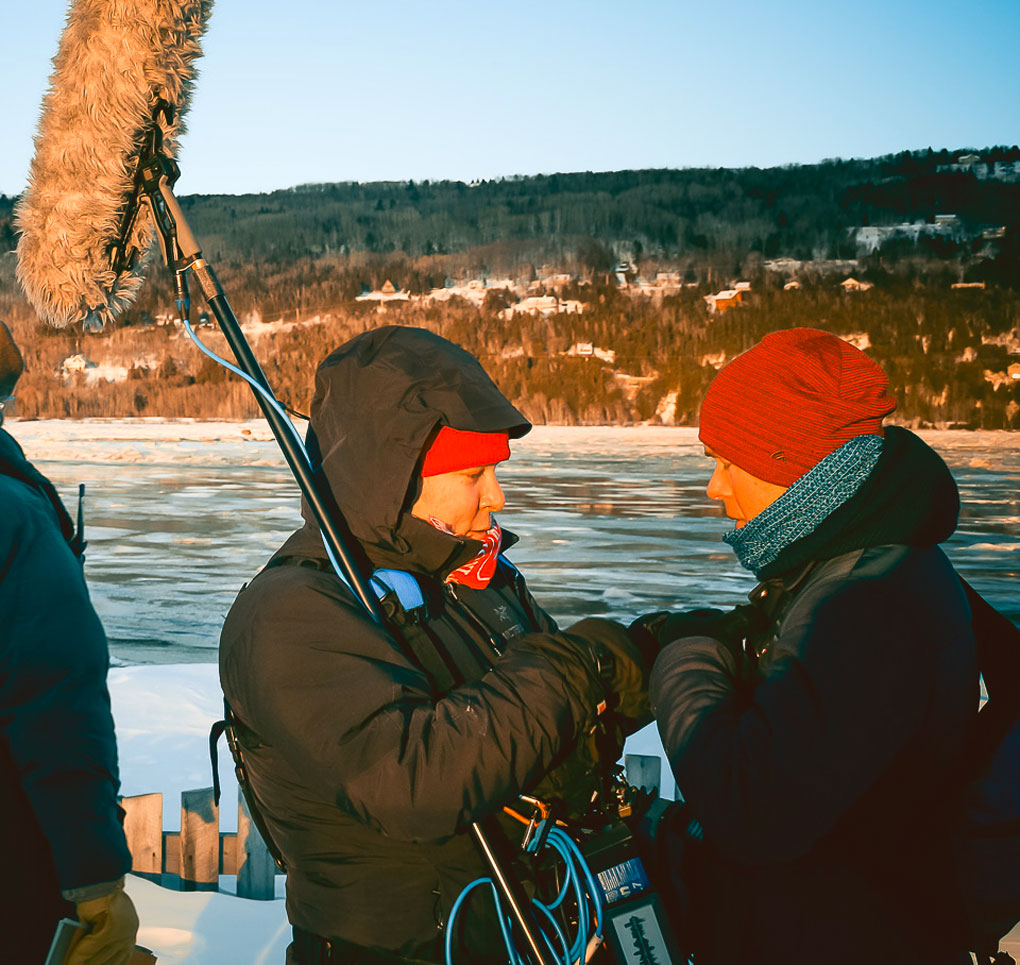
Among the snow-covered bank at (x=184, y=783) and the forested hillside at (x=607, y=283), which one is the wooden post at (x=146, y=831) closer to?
the snow-covered bank at (x=184, y=783)

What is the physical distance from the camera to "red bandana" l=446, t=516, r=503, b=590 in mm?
1752

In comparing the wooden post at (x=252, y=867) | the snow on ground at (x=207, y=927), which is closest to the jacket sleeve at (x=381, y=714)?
the snow on ground at (x=207, y=927)

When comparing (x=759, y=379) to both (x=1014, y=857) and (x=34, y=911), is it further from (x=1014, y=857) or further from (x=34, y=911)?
(x=34, y=911)

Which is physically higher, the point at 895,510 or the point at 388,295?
the point at 388,295

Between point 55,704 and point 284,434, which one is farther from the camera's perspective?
point 284,434

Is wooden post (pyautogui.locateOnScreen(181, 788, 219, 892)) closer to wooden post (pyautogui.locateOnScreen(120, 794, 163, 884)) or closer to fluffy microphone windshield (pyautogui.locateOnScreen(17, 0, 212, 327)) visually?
wooden post (pyautogui.locateOnScreen(120, 794, 163, 884))

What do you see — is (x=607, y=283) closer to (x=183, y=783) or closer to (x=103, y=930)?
(x=183, y=783)

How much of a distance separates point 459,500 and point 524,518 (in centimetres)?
1166

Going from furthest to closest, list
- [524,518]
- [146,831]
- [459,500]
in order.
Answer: [524,518] < [146,831] < [459,500]

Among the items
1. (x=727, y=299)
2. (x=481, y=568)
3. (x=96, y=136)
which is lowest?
(x=481, y=568)

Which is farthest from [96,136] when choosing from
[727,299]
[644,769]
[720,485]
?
[727,299]

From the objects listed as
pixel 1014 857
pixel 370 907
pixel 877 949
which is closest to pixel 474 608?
pixel 370 907

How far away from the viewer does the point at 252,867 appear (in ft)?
12.3

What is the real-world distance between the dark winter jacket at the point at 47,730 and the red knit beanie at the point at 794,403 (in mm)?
1314
